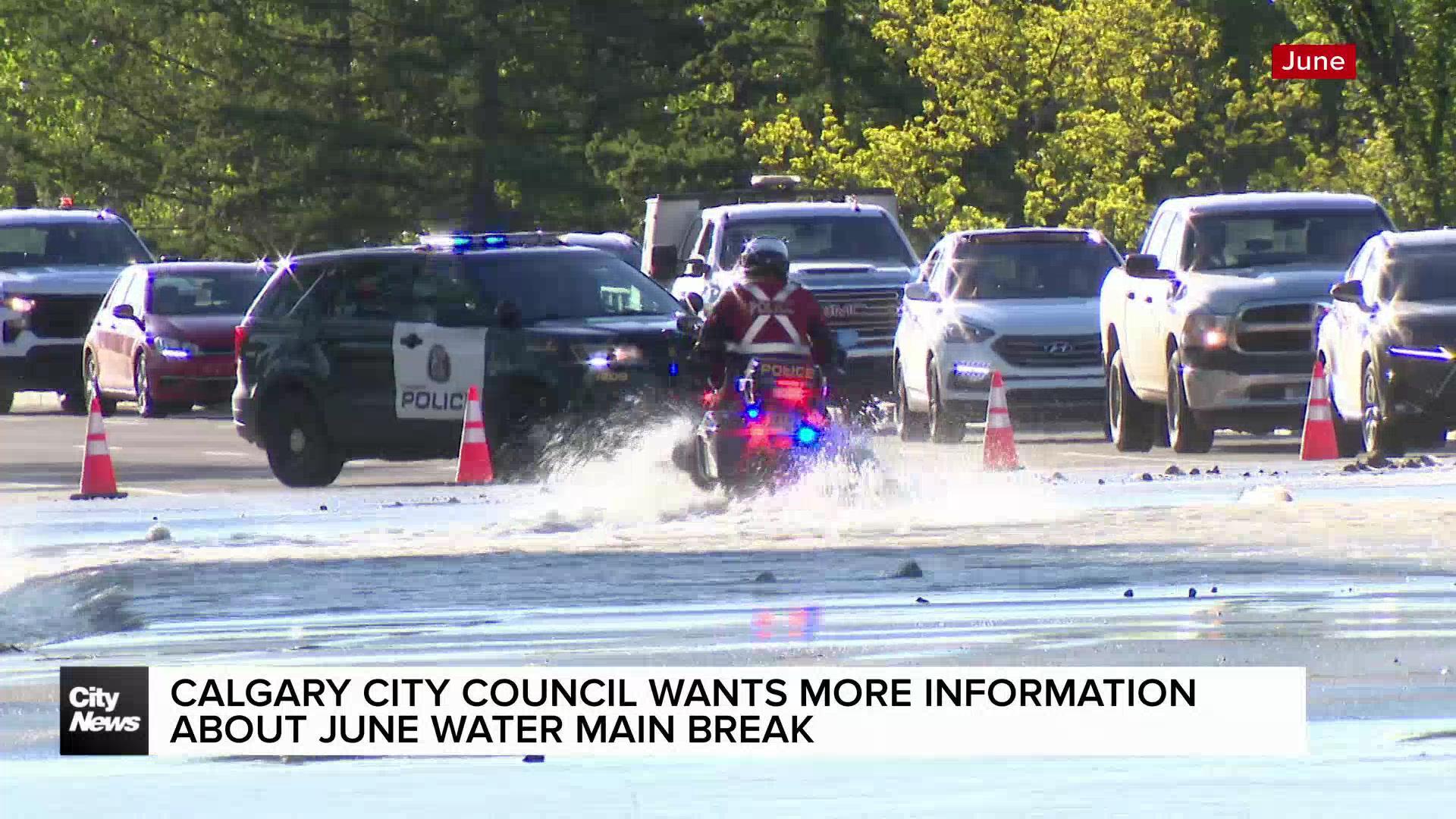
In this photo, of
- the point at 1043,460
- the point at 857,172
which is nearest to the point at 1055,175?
the point at 857,172

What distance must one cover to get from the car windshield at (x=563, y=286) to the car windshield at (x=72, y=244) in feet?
52.4

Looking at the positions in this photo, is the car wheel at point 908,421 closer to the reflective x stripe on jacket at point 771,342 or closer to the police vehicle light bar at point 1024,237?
the police vehicle light bar at point 1024,237

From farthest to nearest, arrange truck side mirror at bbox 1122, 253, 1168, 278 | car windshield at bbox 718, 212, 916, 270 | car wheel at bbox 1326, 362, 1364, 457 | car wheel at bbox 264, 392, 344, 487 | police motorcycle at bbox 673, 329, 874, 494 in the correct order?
1. car windshield at bbox 718, 212, 916, 270
2. truck side mirror at bbox 1122, 253, 1168, 278
3. car wheel at bbox 1326, 362, 1364, 457
4. car wheel at bbox 264, 392, 344, 487
5. police motorcycle at bbox 673, 329, 874, 494

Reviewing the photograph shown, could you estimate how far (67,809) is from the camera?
845 cm

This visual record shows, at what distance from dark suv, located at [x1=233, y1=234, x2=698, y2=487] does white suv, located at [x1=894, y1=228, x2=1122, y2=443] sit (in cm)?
454

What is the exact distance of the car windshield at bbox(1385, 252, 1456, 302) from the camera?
22.2 metres

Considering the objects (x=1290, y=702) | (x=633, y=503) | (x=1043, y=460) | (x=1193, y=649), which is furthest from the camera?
(x=1043, y=460)

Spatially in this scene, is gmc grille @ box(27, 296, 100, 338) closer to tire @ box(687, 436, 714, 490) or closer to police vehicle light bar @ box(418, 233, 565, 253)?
police vehicle light bar @ box(418, 233, 565, 253)

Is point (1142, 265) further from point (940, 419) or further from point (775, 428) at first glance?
point (775, 428)

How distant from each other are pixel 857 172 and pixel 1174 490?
50.7 m

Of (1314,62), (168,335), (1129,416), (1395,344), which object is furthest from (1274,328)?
(1314,62)

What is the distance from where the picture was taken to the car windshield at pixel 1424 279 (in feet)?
72.7

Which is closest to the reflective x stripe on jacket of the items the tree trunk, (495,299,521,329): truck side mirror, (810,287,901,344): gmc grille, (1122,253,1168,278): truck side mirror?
(495,299,521,329): truck side mirror

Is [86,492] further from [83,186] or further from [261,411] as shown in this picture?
[83,186]
